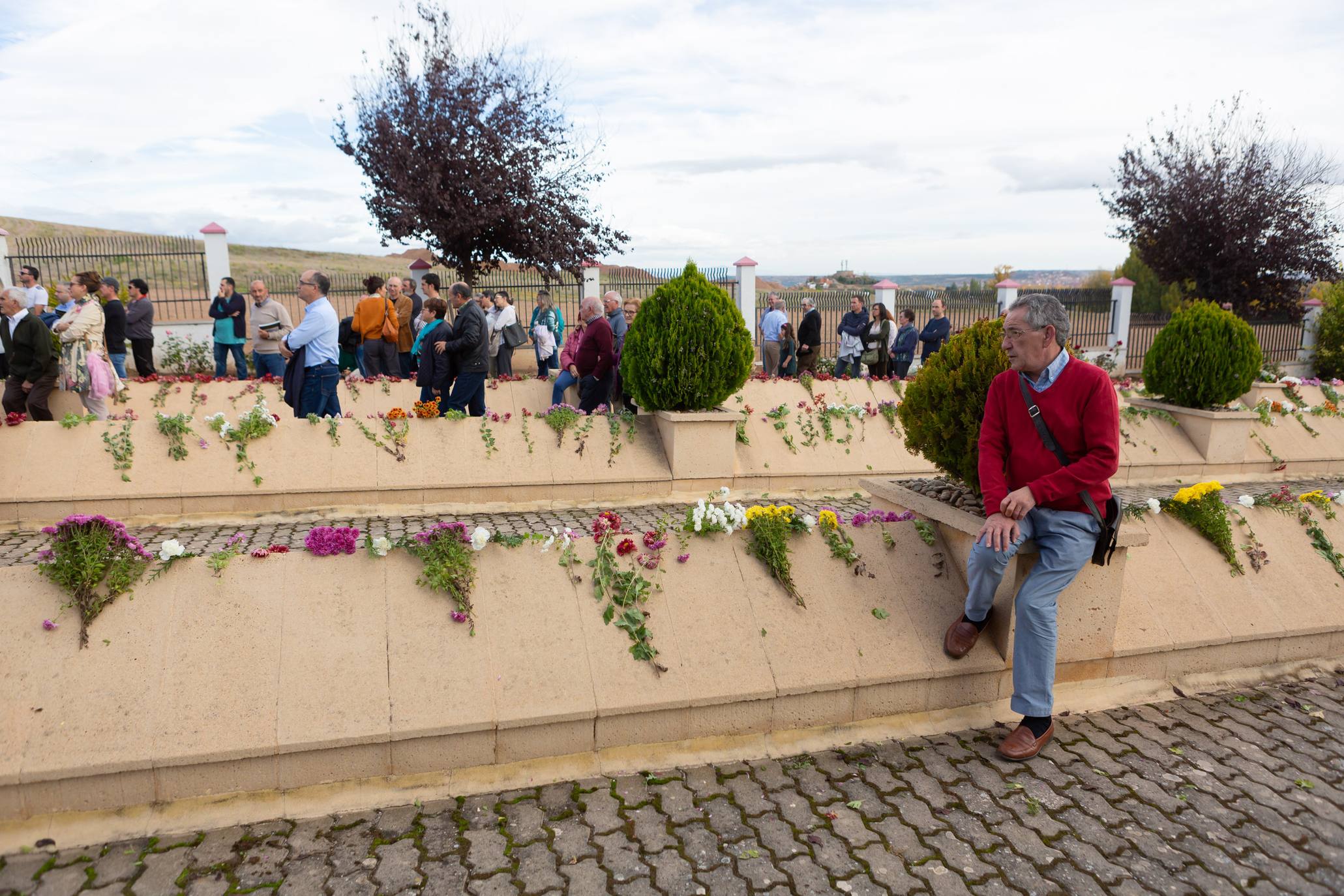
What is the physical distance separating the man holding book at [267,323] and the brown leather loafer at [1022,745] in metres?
8.33

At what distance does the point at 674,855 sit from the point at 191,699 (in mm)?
1925

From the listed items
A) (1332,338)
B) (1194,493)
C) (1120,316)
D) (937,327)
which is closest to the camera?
(1194,493)

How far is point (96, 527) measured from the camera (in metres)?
3.64

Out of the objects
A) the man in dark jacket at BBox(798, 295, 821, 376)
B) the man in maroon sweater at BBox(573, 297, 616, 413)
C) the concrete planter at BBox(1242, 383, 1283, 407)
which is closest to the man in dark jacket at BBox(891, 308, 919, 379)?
the man in dark jacket at BBox(798, 295, 821, 376)

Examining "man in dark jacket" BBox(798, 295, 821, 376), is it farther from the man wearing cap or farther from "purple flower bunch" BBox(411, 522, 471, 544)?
"purple flower bunch" BBox(411, 522, 471, 544)

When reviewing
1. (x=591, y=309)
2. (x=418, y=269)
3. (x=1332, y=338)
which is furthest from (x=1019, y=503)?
(x=1332, y=338)

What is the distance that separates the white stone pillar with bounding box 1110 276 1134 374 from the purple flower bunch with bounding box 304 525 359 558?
75.8 ft

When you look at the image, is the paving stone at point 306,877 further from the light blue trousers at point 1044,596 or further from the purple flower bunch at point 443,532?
the light blue trousers at point 1044,596

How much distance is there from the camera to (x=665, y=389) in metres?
8.23

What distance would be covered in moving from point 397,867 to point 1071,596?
10.4 ft

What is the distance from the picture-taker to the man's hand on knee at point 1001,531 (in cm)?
369

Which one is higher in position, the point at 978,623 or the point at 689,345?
the point at 689,345

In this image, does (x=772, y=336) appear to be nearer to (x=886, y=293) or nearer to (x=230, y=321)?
(x=886, y=293)

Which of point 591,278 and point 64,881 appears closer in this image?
point 64,881
